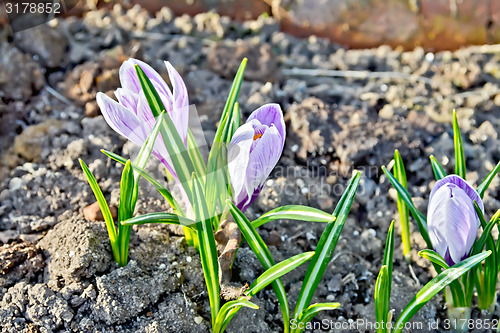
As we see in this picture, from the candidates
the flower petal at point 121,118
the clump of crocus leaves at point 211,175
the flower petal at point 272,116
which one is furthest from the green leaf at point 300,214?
→ the flower petal at point 121,118

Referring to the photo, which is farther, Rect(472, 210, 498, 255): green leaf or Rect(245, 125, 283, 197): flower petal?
Rect(472, 210, 498, 255): green leaf

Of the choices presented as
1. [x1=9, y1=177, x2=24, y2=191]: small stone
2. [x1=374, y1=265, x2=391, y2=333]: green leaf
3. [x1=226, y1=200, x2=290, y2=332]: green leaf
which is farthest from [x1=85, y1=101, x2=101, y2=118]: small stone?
[x1=374, y1=265, x2=391, y2=333]: green leaf

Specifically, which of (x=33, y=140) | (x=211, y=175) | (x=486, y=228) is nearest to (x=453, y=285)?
(x=486, y=228)

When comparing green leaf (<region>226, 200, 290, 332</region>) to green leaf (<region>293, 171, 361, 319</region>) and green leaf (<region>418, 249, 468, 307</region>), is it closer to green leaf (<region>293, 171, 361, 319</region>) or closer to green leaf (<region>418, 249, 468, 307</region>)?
green leaf (<region>293, 171, 361, 319</region>)

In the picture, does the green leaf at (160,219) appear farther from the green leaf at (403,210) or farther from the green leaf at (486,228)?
the green leaf at (486,228)

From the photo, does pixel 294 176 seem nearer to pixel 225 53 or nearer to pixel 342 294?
pixel 342 294

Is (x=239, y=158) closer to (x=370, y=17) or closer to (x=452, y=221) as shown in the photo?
(x=452, y=221)
